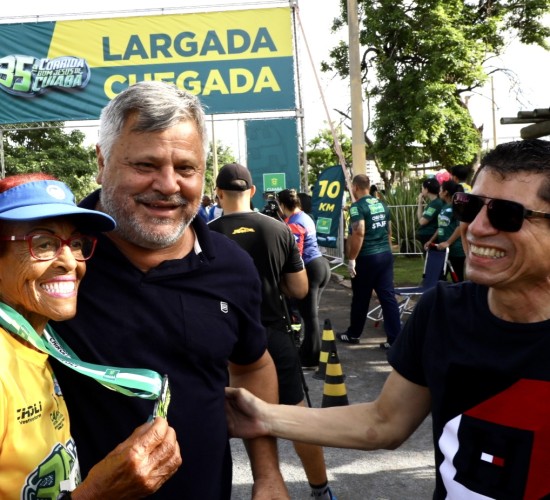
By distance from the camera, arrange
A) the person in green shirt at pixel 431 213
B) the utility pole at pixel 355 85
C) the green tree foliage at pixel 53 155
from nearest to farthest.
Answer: the person in green shirt at pixel 431 213 → the utility pole at pixel 355 85 → the green tree foliage at pixel 53 155

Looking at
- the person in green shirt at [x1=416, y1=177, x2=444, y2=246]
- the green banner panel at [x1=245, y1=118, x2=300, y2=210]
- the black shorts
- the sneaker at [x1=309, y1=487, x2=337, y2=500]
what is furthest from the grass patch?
the sneaker at [x1=309, y1=487, x2=337, y2=500]

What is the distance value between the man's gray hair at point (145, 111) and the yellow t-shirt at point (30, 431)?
27.8 inches

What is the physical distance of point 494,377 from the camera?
5.25 ft

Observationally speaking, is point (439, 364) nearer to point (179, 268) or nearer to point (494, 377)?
point (494, 377)

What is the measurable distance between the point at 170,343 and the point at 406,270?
40.3 ft

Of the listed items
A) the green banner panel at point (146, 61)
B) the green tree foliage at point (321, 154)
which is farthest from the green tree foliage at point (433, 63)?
the green tree foliage at point (321, 154)

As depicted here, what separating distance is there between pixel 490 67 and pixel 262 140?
13097mm

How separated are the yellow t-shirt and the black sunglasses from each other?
1.19 m

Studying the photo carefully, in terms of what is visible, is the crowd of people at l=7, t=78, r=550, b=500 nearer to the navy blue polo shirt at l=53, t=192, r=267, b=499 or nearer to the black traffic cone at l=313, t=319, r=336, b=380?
the navy blue polo shirt at l=53, t=192, r=267, b=499

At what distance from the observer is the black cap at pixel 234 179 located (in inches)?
186

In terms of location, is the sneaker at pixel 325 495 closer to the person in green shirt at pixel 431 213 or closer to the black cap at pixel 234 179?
the black cap at pixel 234 179

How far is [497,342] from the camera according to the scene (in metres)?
1.63

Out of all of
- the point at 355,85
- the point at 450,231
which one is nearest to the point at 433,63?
the point at 355,85

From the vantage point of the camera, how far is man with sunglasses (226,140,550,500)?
155cm
